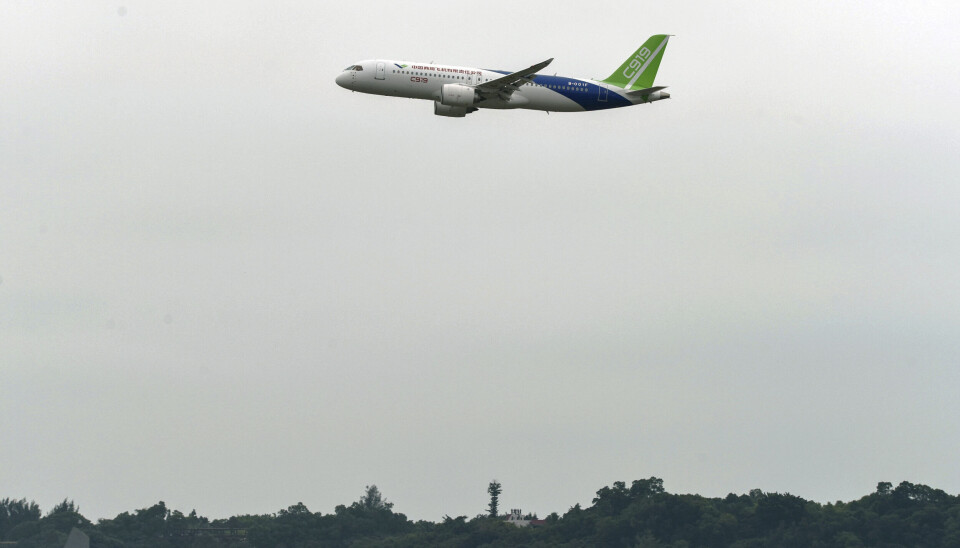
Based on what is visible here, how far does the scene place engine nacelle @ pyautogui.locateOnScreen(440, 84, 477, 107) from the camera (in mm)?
113062

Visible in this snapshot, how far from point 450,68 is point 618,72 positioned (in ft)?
53.2

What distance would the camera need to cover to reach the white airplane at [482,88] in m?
114

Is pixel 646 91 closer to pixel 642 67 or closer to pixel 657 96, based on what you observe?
pixel 657 96

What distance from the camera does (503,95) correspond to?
114438mm

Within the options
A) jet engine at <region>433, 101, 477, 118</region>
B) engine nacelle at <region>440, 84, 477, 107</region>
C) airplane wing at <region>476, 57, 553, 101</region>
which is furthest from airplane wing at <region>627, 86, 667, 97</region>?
engine nacelle at <region>440, 84, 477, 107</region>

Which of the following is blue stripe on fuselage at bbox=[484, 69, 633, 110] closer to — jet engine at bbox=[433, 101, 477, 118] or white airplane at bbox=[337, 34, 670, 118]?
white airplane at bbox=[337, 34, 670, 118]

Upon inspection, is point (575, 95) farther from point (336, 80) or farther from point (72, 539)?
point (72, 539)

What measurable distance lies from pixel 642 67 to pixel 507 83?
1721 cm

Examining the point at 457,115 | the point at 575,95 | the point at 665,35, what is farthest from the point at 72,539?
the point at 665,35

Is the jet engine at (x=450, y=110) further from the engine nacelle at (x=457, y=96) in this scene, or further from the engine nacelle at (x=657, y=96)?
the engine nacelle at (x=657, y=96)

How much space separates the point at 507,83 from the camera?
113 meters

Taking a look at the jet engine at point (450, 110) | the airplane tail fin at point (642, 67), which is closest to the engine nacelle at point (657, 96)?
the airplane tail fin at point (642, 67)

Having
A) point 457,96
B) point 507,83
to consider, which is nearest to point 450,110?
point 457,96

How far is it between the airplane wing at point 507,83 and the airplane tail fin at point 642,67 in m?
10.5
